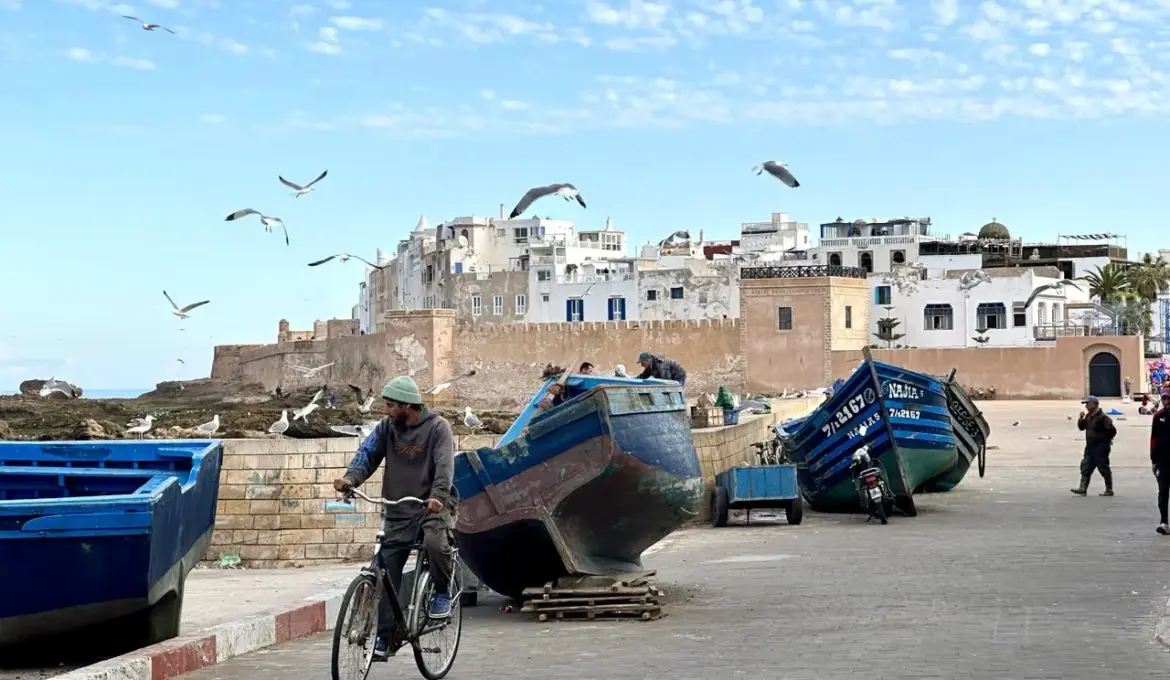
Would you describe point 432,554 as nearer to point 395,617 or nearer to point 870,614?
point 395,617

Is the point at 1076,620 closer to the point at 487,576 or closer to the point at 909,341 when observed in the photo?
the point at 487,576

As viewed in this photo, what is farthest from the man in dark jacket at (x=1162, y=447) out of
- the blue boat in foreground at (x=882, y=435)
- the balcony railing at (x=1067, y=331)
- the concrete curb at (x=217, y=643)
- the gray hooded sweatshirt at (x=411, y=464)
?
the balcony railing at (x=1067, y=331)

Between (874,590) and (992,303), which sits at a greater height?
(992,303)

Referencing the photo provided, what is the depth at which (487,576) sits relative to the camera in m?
10.1

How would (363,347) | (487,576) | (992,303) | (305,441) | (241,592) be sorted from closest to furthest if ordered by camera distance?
1. (487,576)
2. (241,592)
3. (305,441)
4. (992,303)
5. (363,347)

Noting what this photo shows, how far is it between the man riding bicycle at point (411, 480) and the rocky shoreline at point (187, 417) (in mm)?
9982

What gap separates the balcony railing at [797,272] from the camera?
56.3 metres

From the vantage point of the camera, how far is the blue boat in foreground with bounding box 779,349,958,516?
16.8 metres

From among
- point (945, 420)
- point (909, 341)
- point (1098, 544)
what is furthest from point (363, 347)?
point (1098, 544)

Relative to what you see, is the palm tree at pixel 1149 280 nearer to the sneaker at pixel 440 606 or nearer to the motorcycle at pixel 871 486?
the motorcycle at pixel 871 486

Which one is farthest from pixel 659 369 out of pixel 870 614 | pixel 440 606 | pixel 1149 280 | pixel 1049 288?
pixel 1149 280

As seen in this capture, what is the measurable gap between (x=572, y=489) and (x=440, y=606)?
8.35ft

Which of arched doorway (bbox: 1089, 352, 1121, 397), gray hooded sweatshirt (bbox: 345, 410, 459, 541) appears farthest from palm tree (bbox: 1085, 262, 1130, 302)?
gray hooded sweatshirt (bbox: 345, 410, 459, 541)

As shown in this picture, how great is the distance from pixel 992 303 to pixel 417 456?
52.8 meters
